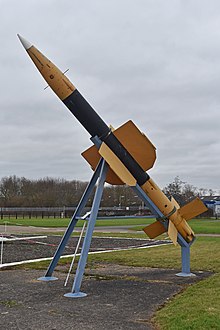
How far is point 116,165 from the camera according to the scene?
912 centimetres

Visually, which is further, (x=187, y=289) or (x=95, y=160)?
(x=95, y=160)

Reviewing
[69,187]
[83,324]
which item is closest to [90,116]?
[83,324]

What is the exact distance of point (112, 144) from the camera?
9.07 m

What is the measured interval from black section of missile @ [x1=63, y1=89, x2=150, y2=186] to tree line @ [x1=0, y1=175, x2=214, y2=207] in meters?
55.1

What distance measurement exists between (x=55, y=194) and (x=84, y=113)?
6443 cm

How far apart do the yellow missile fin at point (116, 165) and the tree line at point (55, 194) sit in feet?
181

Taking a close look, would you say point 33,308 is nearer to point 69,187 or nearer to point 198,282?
point 198,282

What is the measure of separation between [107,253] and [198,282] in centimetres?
599

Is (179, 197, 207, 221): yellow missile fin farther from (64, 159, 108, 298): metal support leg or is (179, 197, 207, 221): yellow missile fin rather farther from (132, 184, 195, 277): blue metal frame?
(64, 159, 108, 298): metal support leg

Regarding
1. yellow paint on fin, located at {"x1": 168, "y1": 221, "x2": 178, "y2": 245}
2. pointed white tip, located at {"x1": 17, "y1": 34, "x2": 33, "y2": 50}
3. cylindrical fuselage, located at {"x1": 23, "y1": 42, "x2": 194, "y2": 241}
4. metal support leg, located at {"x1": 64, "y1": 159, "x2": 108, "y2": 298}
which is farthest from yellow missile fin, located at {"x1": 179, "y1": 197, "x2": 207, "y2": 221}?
pointed white tip, located at {"x1": 17, "y1": 34, "x2": 33, "y2": 50}

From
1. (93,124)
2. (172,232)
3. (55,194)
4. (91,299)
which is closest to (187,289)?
(172,232)

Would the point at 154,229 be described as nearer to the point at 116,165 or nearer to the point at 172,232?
the point at 172,232

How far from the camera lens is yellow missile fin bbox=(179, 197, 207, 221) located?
10.3 m

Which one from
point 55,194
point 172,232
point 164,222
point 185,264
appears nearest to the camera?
point 172,232
